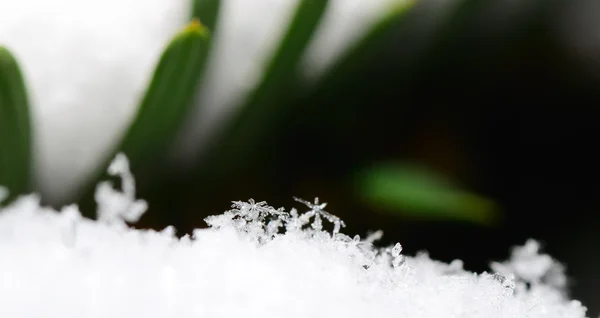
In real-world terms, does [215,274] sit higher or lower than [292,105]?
lower

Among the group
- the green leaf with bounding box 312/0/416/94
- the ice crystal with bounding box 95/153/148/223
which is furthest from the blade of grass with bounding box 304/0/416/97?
the ice crystal with bounding box 95/153/148/223

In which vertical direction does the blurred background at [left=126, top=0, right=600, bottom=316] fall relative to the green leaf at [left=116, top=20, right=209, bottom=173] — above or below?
above

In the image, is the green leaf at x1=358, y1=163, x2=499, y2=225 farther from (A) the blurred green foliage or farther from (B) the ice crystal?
(B) the ice crystal

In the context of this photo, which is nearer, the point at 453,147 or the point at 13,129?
the point at 13,129

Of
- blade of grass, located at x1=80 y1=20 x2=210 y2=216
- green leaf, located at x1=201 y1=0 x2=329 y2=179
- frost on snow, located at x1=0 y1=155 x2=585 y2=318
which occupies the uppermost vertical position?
green leaf, located at x1=201 y1=0 x2=329 y2=179

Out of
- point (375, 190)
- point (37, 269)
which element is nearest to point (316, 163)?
point (375, 190)

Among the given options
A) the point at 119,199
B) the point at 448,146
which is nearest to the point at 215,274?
the point at 119,199

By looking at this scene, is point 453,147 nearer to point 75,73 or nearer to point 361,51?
point 361,51
